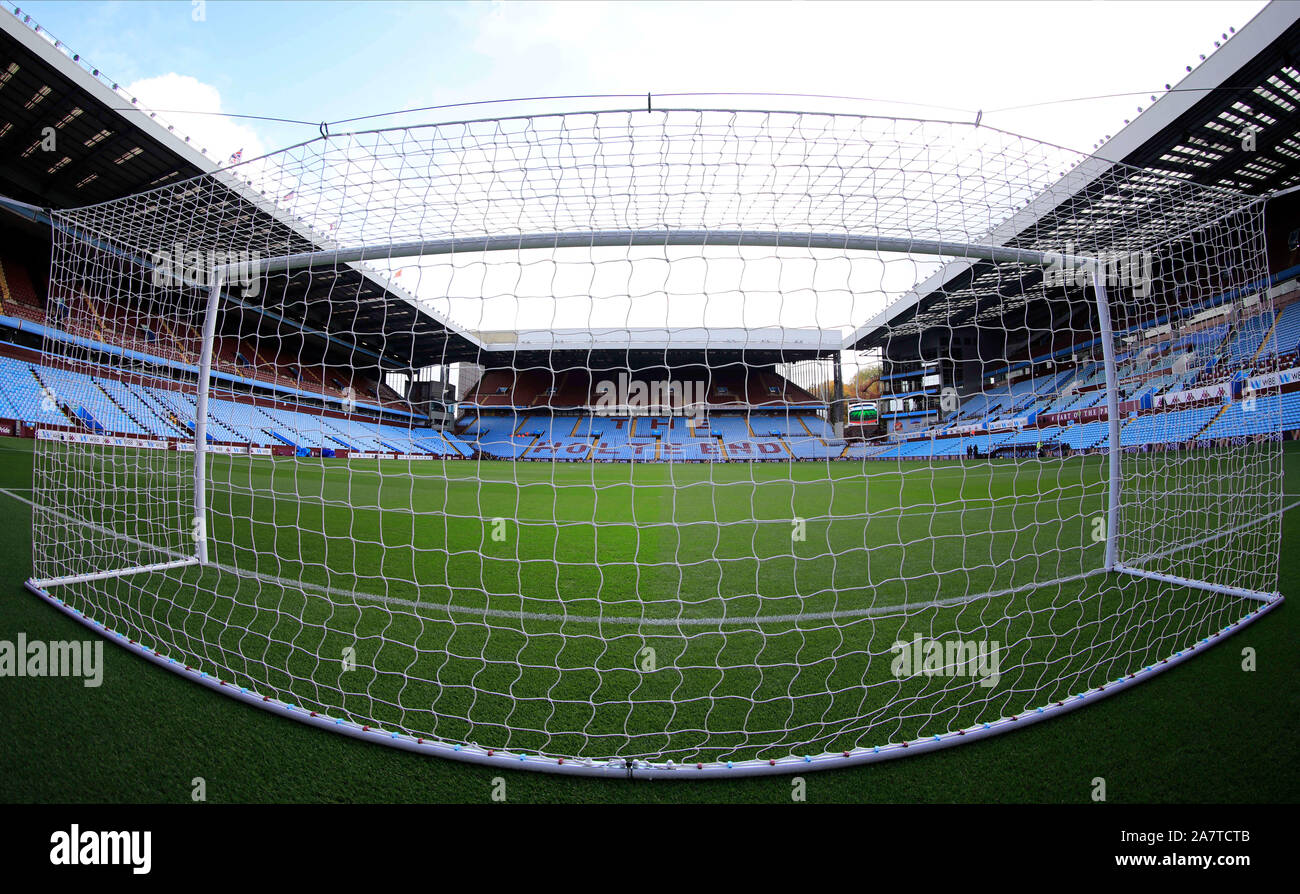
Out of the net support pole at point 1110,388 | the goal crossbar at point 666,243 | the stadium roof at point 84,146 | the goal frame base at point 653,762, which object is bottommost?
the goal frame base at point 653,762

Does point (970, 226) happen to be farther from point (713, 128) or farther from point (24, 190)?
point (24, 190)

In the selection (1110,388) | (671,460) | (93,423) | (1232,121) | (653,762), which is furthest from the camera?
(1232,121)

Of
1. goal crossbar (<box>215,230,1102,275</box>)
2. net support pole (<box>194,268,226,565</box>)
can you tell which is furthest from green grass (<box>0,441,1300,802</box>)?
goal crossbar (<box>215,230,1102,275</box>)

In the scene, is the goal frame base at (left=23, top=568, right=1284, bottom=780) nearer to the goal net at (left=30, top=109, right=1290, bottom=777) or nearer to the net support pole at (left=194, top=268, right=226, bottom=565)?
the goal net at (left=30, top=109, right=1290, bottom=777)

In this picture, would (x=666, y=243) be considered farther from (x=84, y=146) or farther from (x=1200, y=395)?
(x=84, y=146)

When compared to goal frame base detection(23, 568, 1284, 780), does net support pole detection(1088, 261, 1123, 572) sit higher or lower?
higher

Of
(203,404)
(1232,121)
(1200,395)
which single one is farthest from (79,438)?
(1232,121)

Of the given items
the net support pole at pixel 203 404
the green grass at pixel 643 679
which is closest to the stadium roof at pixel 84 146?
the net support pole at pixel 203 404

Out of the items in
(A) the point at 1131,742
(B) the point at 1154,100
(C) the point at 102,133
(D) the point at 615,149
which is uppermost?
(C) the point at 102,133

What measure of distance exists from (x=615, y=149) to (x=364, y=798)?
8.17 feet

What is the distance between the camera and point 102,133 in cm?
1084

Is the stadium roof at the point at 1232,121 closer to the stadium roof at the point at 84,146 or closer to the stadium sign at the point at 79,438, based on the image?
the stadium sign at the point at 79,438
